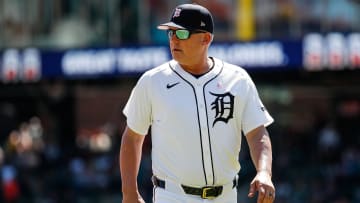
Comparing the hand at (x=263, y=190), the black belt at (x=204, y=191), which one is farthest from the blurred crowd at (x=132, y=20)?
the hand at (x=263, y=190)

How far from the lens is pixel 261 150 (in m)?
5.81

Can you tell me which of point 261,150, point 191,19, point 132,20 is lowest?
point 132,20

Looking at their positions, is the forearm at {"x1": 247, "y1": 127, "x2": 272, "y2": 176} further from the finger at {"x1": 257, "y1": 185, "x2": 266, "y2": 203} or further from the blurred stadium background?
the blurred stadium background

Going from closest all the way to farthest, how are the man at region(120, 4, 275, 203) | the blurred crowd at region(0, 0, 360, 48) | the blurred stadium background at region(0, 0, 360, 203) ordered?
the man at region(120, 4, 275, 203)
the blurred stadium background at region(0, 0, 360, 203)
the blurred crowd at region(0, 0, 360, 48)

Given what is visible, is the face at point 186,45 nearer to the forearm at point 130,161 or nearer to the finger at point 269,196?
the forearm at point 130,161

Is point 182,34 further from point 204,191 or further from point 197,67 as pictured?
point 204,191

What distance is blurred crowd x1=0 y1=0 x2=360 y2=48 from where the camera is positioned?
63.9 ft

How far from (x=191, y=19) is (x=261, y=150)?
814 millimetres

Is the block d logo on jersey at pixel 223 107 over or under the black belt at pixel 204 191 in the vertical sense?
over

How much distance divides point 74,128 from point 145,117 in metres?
20.0

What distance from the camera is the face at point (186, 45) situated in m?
5.78

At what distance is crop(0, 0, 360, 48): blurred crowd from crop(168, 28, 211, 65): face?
42.6 feet

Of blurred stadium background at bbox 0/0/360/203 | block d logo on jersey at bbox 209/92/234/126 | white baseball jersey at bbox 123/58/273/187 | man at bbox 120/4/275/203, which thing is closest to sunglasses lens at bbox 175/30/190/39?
man at bbox 120/4/275/203

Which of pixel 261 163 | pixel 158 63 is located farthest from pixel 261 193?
pixel 158 63
